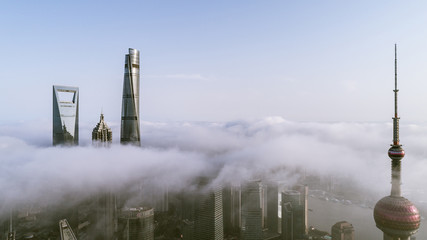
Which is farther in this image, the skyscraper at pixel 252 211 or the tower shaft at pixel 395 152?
the skyscraper at pixel 252 211

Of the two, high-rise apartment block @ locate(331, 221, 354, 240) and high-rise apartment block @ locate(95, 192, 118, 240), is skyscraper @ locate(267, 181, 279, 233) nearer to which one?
high-rise apartment block @ locate(331, 221, 354, 240)

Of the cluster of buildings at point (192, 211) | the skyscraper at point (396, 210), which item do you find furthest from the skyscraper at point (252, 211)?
the skyscraper at point (396, 210)

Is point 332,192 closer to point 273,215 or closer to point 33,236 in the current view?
point 273,215

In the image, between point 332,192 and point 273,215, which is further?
point 332,192

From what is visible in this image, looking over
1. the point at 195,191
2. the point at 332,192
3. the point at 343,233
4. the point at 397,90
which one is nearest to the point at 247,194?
the point at 195,191

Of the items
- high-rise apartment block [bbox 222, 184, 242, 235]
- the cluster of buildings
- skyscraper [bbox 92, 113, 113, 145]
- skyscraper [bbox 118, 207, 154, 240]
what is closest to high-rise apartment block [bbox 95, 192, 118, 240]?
the cluster of buildings

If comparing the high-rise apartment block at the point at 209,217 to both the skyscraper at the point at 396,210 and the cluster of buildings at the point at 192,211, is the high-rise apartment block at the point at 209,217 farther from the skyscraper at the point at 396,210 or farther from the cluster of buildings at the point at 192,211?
the skyscraper at the point at 396,210
